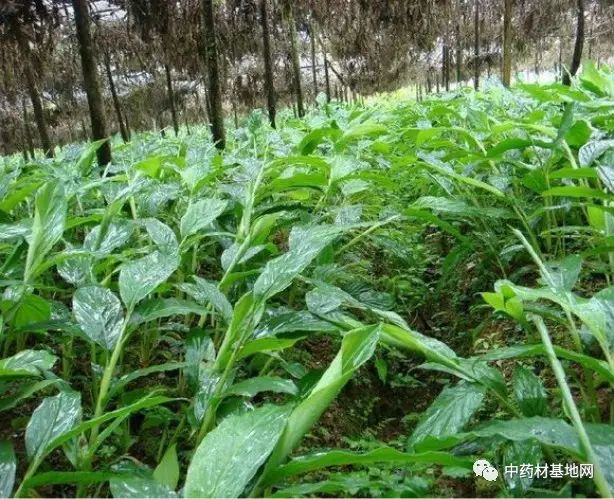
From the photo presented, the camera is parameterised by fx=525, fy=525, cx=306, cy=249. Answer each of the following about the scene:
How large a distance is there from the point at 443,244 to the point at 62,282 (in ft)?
5.55

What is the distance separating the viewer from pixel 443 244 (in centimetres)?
256

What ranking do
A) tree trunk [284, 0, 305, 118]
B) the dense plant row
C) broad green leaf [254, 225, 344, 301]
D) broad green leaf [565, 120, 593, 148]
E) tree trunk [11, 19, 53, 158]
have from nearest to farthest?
the dense plant row → broad green leaf [254, 225, 344, 301] → broad green leaf [565, 120, 593, 148] → tree trunk [11, 19, 53, 158] → tree trunk [284, 0, 305, 118]

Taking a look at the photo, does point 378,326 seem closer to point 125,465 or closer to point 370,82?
point 125,465

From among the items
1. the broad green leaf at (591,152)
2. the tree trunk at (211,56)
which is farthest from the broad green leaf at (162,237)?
the tree trunk at (211,56)

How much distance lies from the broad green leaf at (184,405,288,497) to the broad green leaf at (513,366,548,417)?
460mm

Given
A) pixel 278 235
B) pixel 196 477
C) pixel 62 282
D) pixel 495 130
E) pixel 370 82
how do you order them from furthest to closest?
pixel 370 82, pixel 278 235, pixel 495 130, pixel 62 282, pixel 196 477

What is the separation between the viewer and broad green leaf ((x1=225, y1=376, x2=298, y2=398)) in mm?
925

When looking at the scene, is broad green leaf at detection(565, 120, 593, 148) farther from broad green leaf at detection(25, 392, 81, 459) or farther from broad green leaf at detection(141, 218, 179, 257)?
broad green leaf at detection(25, 392, 81, 459)

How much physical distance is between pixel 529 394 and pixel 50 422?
0.81 meters

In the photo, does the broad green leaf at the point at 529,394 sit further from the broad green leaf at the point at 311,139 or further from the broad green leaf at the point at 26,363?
the broad green leaf at the point at 311,139

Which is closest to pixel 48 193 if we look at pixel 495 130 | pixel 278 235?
pixel 278 235

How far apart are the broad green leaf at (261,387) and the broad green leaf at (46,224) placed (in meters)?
0.53

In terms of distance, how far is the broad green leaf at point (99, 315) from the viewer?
1.03 m

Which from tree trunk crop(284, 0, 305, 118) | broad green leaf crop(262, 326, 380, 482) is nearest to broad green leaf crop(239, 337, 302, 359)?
broad green leaf crop(262, 326, 380, 482)
